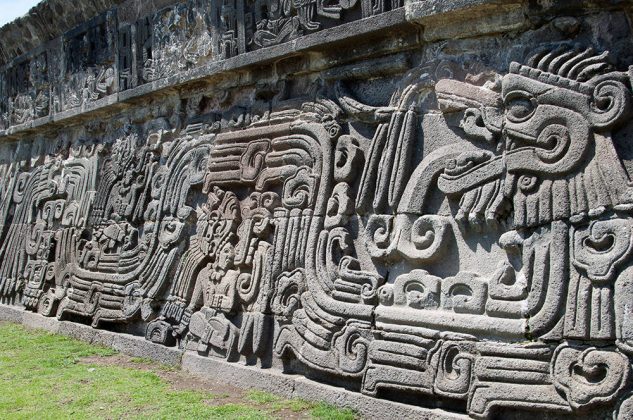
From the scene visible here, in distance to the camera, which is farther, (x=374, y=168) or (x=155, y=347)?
(x=155, y=347)

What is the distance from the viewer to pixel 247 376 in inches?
195

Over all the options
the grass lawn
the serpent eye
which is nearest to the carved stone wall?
the serpent eye

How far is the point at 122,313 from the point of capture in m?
6.40

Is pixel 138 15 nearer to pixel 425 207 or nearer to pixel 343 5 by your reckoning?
pixel 343 5

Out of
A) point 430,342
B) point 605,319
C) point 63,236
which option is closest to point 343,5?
point 430,342

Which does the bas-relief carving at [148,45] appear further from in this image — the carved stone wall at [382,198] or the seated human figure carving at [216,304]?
the seated human figure carving at [216,304]

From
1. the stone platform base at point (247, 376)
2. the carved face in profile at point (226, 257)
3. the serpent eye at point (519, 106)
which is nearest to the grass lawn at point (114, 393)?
the stone platform base at point (247, 376)

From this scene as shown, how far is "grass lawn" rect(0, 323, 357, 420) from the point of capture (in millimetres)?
4344

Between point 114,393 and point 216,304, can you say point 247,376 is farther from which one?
point 114,393

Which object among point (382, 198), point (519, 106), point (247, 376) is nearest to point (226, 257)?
point (247, 376)

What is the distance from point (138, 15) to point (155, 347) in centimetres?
333

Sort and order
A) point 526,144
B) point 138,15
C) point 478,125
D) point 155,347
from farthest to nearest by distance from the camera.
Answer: point 138,15, point 155,347, point 478,125, point 526,144

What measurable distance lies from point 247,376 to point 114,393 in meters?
0.91

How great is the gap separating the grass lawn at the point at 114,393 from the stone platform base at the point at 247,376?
7cm
